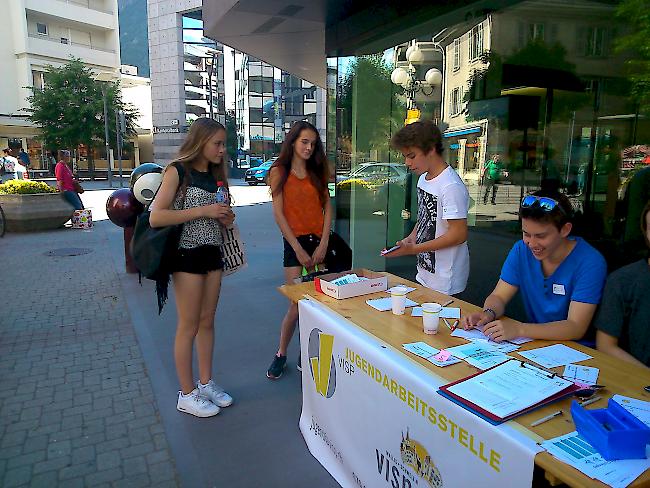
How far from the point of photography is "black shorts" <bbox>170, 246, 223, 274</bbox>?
2.91 meters

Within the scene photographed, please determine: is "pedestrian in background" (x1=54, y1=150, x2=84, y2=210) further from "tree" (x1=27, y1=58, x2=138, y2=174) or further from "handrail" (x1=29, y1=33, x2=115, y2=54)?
"handrail" (x1=29, y1=33, x2=115, y2=54)

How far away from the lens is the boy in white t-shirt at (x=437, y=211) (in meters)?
2.79

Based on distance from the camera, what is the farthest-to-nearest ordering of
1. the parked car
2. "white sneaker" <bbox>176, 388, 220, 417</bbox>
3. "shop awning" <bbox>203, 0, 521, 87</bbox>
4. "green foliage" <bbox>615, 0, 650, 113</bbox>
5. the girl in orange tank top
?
the parked car, "shop awning" <bbox>203, 0, 521, 87</bbox>, "green foliage" <bbox>615, 0, 650, 113</bbox>, the girl in orange tank top, "white sneaker" <bbox>176, 388, 220, 417</bbox>

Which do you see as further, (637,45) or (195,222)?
(637,45)

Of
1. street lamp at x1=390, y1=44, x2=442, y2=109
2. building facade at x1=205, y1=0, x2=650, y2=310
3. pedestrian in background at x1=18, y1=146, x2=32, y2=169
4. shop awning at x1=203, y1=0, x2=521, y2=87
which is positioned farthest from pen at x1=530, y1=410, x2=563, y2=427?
pedestrian in background at x1=18, y1=146, x2=32, y2=169

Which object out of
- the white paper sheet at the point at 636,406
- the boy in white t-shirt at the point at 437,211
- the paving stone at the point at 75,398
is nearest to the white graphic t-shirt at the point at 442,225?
the boy in white t-shirt at the point at 437,211

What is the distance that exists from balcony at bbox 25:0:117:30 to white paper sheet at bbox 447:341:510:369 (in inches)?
1846

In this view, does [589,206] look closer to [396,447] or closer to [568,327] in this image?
[568,327]

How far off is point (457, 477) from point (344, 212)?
18.7 feet

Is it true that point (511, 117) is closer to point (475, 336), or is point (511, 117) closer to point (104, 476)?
point (475, 336)

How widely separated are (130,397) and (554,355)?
285cm

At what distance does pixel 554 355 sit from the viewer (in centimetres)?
192

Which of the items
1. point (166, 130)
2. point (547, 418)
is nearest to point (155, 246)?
point (547, 418)

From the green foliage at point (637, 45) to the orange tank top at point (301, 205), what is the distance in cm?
286
